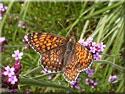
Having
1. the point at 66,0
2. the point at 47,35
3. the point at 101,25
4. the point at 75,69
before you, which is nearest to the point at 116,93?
the point at 101,25

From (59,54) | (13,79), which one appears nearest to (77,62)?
(59,54)

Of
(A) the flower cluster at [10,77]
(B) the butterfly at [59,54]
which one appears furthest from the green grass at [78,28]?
(A) the flower cluster at [10,77]

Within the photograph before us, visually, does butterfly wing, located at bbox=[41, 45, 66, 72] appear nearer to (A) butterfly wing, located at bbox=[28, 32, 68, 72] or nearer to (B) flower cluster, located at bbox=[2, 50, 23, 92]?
(A) butterfly wing, located at bbox=[28, 32, 68, 72]

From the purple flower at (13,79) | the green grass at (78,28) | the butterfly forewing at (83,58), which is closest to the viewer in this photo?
the purple flower at (13,79)

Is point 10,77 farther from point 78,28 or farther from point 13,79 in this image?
point 78,28

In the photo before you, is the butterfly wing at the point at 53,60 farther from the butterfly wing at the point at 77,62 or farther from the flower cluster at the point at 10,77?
the flower cluster at the point at 10,77

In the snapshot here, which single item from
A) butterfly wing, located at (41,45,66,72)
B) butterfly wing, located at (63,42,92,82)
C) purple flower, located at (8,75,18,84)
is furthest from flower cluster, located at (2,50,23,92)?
butterfly wing, located at (63,42,92,82)

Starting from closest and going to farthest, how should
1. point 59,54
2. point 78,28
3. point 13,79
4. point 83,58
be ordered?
point 13,79 < point 83,58 < point 59,54 < point 78,28
